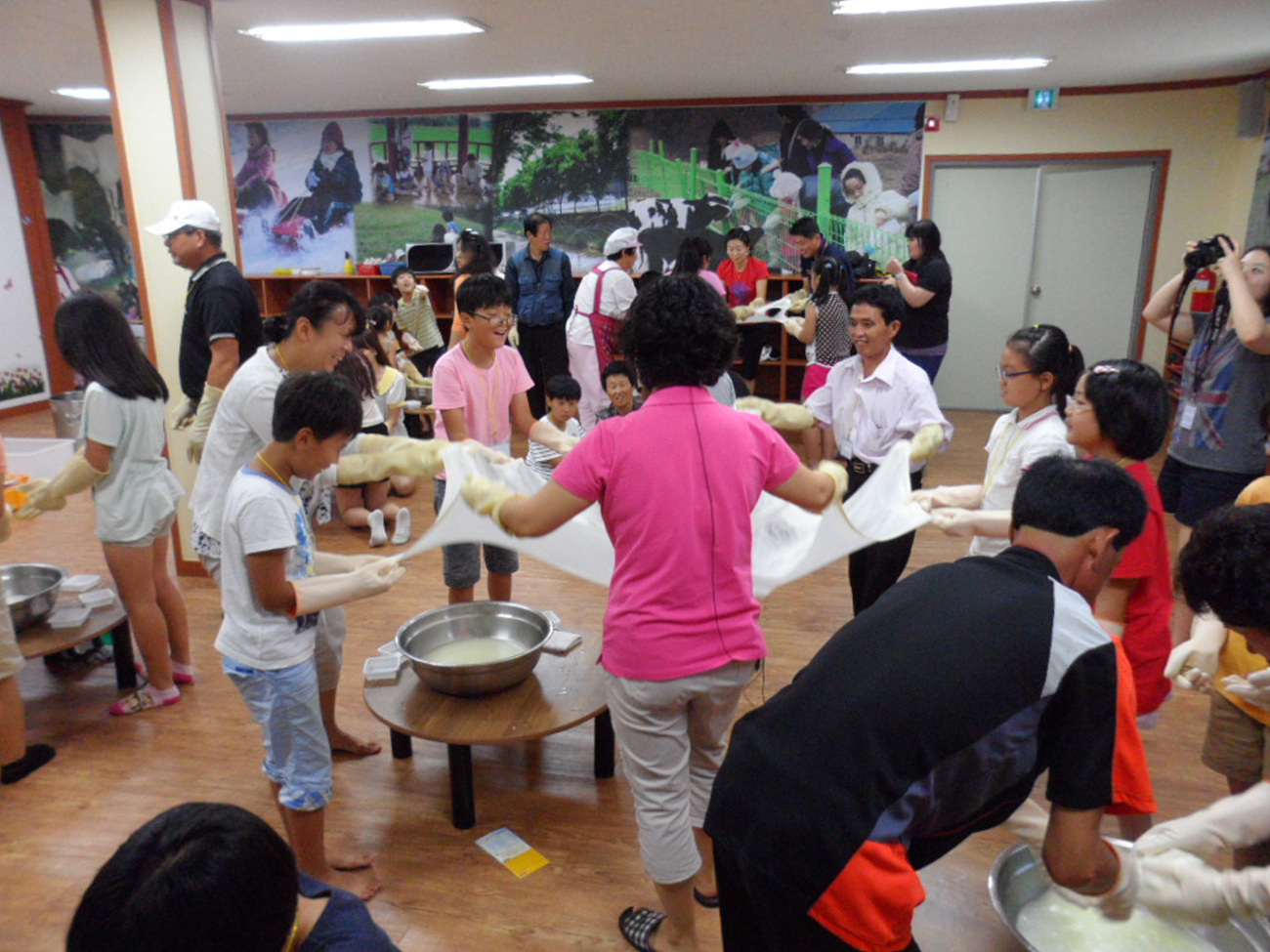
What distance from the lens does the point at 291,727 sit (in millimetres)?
1957

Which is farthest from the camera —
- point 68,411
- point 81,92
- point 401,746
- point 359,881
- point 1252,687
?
point 81,92

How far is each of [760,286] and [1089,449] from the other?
5.04 metres

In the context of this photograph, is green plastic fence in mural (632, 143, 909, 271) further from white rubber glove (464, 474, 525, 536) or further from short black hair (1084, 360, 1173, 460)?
→ white rubber glove (464, 474, 525, 536)

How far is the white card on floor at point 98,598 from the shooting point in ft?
10.5

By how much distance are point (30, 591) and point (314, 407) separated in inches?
87.1

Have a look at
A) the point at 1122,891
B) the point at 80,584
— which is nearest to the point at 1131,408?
the point at 1122,891

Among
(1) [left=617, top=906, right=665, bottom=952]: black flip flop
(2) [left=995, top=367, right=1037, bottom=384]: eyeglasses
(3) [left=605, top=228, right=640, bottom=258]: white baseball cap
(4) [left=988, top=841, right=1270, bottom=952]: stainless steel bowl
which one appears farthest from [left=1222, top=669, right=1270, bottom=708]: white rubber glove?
(3) [left=605, top=228, right=640, bottom=258]: white baseball cap

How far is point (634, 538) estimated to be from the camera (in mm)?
1656

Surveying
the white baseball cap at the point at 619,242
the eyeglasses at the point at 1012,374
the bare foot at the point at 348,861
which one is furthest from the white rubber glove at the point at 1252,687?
the white baseball cap at the point at 619,242

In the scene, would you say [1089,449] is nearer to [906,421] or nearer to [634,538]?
[906,421]

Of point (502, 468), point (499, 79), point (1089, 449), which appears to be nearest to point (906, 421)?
point (1089, 449)

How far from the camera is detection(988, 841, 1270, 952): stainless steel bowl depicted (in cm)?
167

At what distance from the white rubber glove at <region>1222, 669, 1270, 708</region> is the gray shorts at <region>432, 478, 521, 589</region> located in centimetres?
224

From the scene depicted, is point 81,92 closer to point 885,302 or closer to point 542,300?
point 542,300
